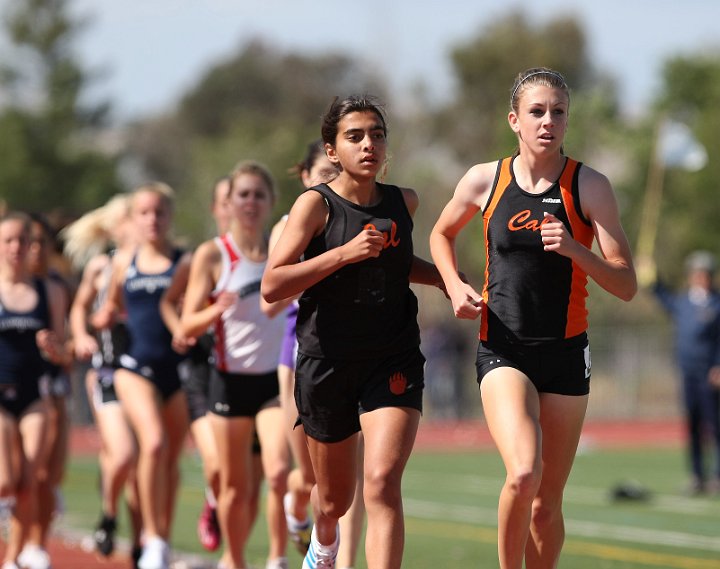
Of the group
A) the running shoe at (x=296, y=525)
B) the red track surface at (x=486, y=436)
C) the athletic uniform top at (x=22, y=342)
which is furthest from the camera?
the red track surface at (x=486, y=436)

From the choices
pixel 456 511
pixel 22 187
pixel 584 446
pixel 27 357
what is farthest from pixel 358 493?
pixel 22 187

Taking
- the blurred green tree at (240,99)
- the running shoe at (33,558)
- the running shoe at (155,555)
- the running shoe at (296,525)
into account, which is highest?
the blurred green tree at (240,99)

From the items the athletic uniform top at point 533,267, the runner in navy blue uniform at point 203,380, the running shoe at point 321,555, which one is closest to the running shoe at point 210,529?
the runner in navy blue uniform at point 203,380

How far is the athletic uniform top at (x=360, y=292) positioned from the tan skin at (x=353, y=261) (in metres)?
0.07

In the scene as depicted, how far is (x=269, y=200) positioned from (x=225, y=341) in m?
0.92

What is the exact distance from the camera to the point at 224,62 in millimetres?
87250

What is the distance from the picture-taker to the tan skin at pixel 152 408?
10570 mm

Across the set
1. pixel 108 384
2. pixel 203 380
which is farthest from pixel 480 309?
pixel 108 384

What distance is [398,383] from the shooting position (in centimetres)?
734

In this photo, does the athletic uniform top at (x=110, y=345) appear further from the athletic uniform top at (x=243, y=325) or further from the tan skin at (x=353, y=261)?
the tan skin at (x=353, y=261)

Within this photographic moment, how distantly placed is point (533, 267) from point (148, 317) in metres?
4.57

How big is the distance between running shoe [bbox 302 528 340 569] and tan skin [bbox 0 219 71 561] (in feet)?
9.98

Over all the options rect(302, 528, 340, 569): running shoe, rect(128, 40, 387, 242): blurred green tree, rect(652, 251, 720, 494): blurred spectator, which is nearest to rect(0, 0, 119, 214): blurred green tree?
rect(128, 40, 387, 242): blurred green tree

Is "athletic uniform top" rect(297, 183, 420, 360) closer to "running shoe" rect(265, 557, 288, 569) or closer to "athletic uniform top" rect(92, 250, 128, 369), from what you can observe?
"running shoe" rect(265, 557, 288, 569)
